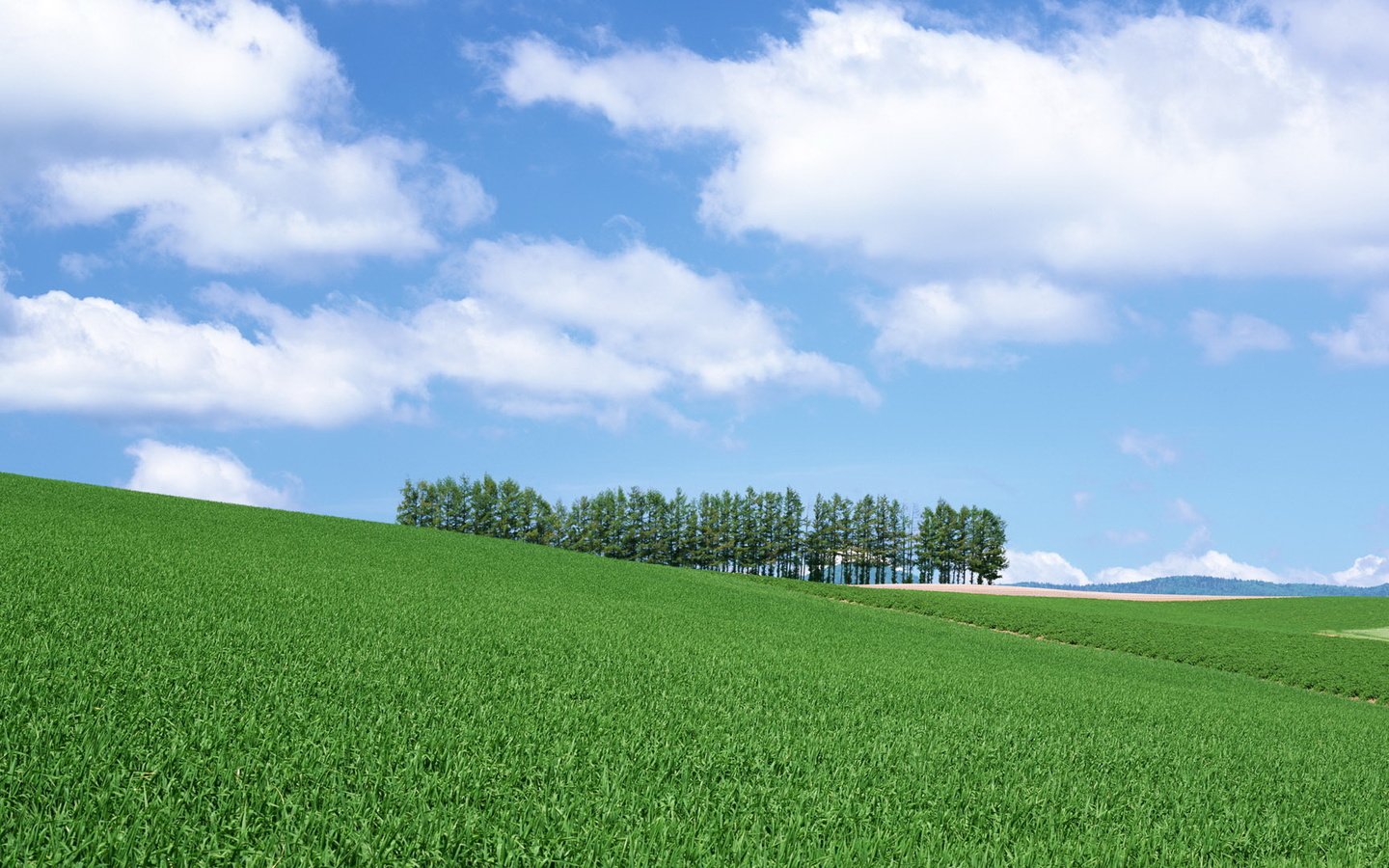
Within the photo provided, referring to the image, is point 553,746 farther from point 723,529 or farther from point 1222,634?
point 723,529

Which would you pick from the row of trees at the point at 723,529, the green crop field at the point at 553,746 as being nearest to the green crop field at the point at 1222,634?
the green crop field at the point at 553,746

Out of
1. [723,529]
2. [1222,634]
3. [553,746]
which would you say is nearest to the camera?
[553,746]

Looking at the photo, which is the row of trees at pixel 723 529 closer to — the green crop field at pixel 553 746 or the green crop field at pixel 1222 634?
the green crop field at pixel 1222 634

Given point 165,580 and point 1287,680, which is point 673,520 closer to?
point 1287,680

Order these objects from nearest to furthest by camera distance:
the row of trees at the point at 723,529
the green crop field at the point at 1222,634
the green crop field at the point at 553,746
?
the green crop field at the point at 553,746 → the green crop field at the point at 1222,634 → the row of trees at the point at 723,529

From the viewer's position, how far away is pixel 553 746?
22.4 feet

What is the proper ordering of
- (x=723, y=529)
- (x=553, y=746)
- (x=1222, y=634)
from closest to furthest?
(x=553, y=746) < (x=1222, y=634) < (x=723, y=529)

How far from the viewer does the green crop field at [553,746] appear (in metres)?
5.04

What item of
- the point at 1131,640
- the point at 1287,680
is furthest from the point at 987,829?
the point at 1131,640

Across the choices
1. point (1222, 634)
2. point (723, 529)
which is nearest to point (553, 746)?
point (1222, 634)

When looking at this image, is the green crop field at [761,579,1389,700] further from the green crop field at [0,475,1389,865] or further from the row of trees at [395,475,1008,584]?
the row of trees at [395,475,1008,584]

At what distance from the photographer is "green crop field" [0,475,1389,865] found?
16.5 feet

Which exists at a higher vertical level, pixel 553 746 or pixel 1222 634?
pixel 553 746

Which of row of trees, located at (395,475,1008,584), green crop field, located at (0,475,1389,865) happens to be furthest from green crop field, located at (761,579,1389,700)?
row of trees, located at (395,475,1008,584)
